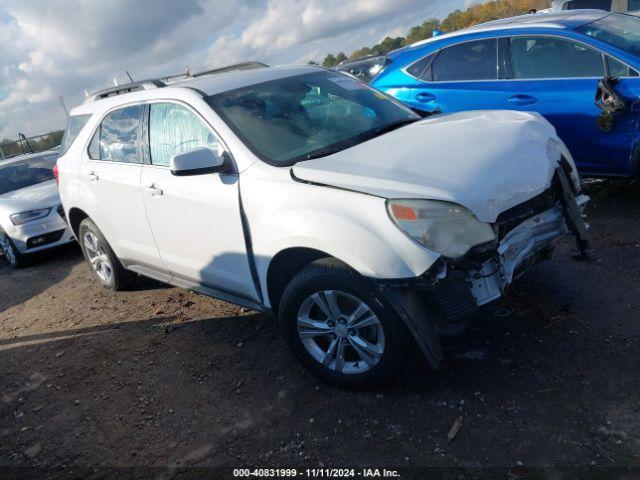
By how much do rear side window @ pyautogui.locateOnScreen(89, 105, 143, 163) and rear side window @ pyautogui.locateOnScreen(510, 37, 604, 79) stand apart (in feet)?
12.1

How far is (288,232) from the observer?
9.71 ft

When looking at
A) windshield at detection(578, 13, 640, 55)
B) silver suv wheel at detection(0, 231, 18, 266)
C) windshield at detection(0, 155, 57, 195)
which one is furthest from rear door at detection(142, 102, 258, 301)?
windshield at detection(0, 155, 57, 195)

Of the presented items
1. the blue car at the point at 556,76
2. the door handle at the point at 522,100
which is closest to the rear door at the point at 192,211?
the blue car at the point at 556,76

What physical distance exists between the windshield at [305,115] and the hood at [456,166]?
24 cm

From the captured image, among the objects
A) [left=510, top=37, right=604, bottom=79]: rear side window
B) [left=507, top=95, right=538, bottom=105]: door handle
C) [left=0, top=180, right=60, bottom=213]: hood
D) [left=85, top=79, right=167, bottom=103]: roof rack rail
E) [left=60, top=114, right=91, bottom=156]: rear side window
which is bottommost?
[left=0, top=180, right=60, bottom=213]: hood

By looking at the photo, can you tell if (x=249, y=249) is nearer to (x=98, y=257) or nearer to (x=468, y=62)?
(x=98, y=257)

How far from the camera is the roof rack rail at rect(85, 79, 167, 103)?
14.3 ft

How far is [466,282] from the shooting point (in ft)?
8.73

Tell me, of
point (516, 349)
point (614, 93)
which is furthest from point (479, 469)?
point (614, 93)

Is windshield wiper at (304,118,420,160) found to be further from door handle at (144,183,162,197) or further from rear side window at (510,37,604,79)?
rear side window at (510,37,604,79)

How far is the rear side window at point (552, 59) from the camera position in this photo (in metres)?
4.81

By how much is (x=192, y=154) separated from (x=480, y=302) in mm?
1864

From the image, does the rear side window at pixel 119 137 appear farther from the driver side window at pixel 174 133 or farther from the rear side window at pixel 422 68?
the rear side window at pixel 422 68

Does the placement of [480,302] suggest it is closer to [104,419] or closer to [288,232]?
[288,232]
